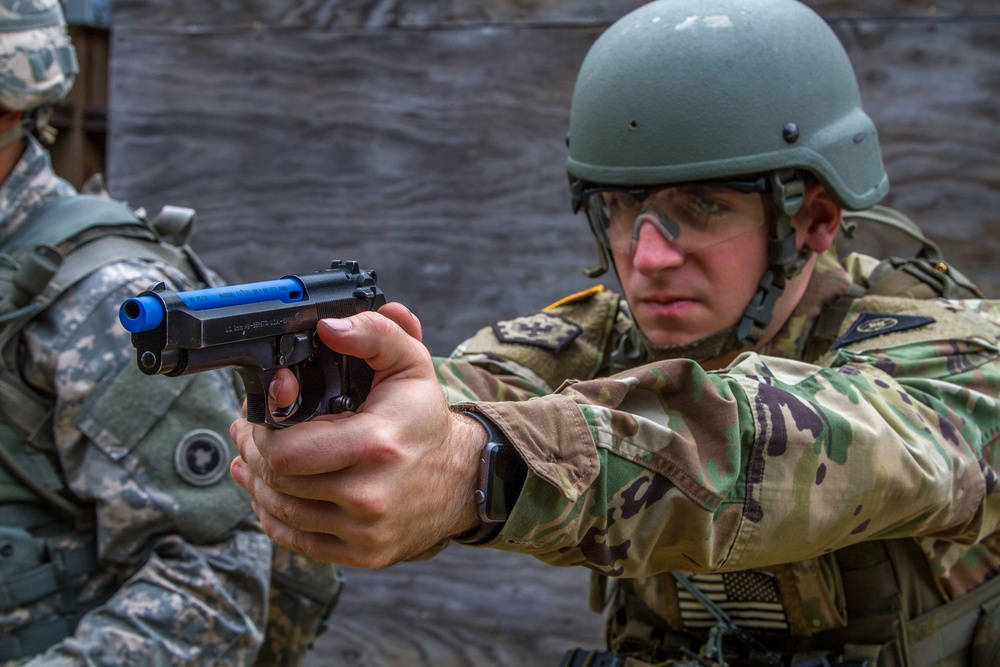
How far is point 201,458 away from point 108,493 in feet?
0.74

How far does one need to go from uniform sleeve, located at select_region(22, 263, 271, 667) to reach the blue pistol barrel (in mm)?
1407

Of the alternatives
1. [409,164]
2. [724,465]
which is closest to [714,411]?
[724,465]

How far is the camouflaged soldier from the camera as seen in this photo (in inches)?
101

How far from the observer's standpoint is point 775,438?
5.26ft

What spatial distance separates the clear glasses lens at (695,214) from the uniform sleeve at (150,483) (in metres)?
1.13

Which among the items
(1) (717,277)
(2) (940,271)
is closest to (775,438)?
(1) (717,277)

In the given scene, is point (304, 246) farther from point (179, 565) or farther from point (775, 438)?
point (775, 438)

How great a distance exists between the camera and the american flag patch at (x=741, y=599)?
219 centimetres

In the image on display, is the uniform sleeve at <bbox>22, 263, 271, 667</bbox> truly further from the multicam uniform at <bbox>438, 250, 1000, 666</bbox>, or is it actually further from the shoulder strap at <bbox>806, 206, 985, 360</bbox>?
the shoulder strap at <bbox>806, 206, 985, 360</bbox>

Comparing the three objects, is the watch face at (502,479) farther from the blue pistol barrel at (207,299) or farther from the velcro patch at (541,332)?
the velcro patch at (541,332)

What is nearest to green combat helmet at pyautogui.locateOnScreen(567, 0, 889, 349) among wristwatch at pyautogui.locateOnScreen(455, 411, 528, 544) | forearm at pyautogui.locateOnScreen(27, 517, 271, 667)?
wristwatch at pyautogui.locateOnScreen(455, 411, 528, 544)

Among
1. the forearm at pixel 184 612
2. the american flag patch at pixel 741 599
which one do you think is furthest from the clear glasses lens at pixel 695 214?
the forearm at pixel 184 612

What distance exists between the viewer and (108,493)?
8.46 ft

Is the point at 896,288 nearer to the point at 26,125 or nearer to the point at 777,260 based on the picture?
the point at 777,260
